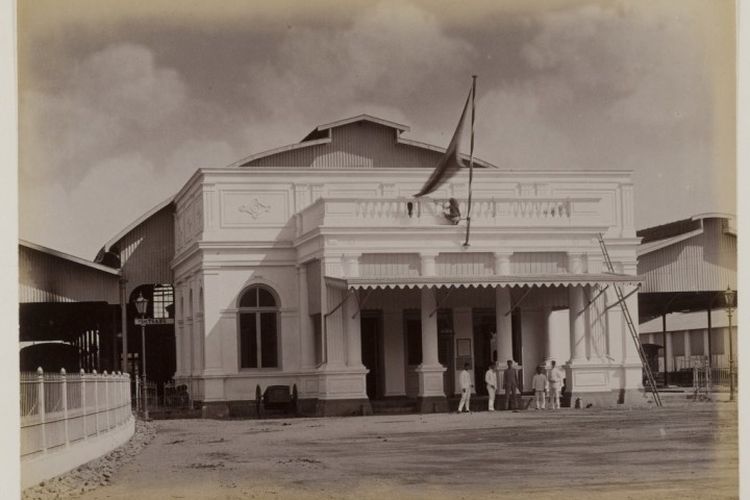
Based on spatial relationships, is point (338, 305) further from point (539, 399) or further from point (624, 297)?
point (624, 297)

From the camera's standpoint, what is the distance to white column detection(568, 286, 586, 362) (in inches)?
1238

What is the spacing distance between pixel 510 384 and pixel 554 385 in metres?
0.98

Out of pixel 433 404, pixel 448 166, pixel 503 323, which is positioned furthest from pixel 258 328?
pixel 448 166

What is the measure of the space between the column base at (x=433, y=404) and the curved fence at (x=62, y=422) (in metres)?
7.94

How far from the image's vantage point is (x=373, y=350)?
34.0m

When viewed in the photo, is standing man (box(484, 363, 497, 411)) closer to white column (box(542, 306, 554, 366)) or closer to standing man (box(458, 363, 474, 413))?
standing man (box(458, 363, 474, 413))

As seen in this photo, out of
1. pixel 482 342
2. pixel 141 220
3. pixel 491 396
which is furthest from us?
pixel 141 220

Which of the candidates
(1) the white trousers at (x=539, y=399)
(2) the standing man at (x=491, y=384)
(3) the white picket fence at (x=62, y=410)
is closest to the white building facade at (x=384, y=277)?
(2) the standing man at (x=491, y=384)

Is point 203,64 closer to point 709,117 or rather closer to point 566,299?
point 709,117

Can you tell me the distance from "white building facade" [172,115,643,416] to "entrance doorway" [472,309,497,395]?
50mm

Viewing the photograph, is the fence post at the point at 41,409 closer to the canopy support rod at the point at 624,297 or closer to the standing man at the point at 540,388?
the standing man at the point at 540,388

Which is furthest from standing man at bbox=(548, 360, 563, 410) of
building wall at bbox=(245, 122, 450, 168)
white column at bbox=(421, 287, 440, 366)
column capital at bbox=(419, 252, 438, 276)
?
building wall at bbox=(245, 122, 450, 168)
